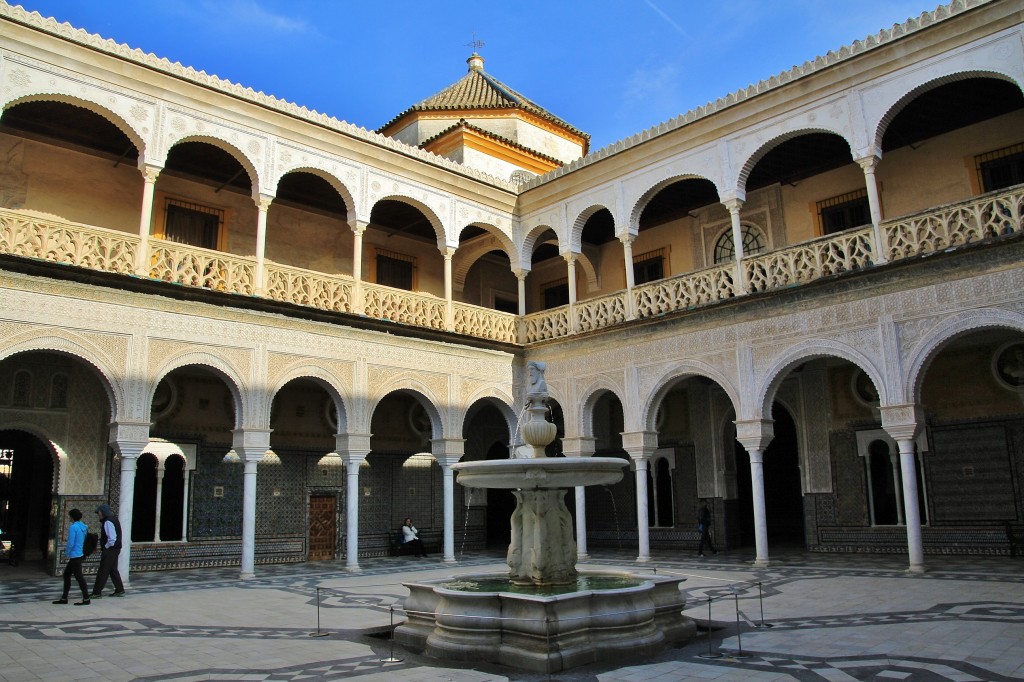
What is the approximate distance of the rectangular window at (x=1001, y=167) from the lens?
11539 millimetres

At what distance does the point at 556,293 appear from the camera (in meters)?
18.0

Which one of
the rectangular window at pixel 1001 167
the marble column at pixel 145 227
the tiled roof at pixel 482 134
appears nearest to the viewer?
the marble column at pixel 145 227

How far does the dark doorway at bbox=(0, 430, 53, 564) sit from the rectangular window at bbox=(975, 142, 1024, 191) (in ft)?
47.7

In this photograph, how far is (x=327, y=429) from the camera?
1446cm

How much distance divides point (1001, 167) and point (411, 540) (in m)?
11.2

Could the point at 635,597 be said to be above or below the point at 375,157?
below

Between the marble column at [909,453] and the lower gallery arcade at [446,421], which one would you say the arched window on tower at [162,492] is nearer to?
the lower gallery arcade at [446,421]

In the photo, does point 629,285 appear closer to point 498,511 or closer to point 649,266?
point 649,266

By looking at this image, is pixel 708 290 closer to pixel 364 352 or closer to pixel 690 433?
pixel 690 433

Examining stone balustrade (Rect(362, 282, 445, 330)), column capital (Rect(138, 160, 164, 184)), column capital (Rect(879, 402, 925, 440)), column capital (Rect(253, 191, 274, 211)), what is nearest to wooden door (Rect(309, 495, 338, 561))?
stone balustrade (Rect(362, 282, 445, 330))

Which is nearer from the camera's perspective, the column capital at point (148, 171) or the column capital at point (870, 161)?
the column capital at point (148, 171)

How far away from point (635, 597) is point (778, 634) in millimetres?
1190

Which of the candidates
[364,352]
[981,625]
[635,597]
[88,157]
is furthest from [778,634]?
[88,157]

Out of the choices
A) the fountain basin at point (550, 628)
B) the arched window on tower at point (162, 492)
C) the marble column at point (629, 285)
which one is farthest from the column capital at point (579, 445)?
the fountain basin at point (550, 628)
